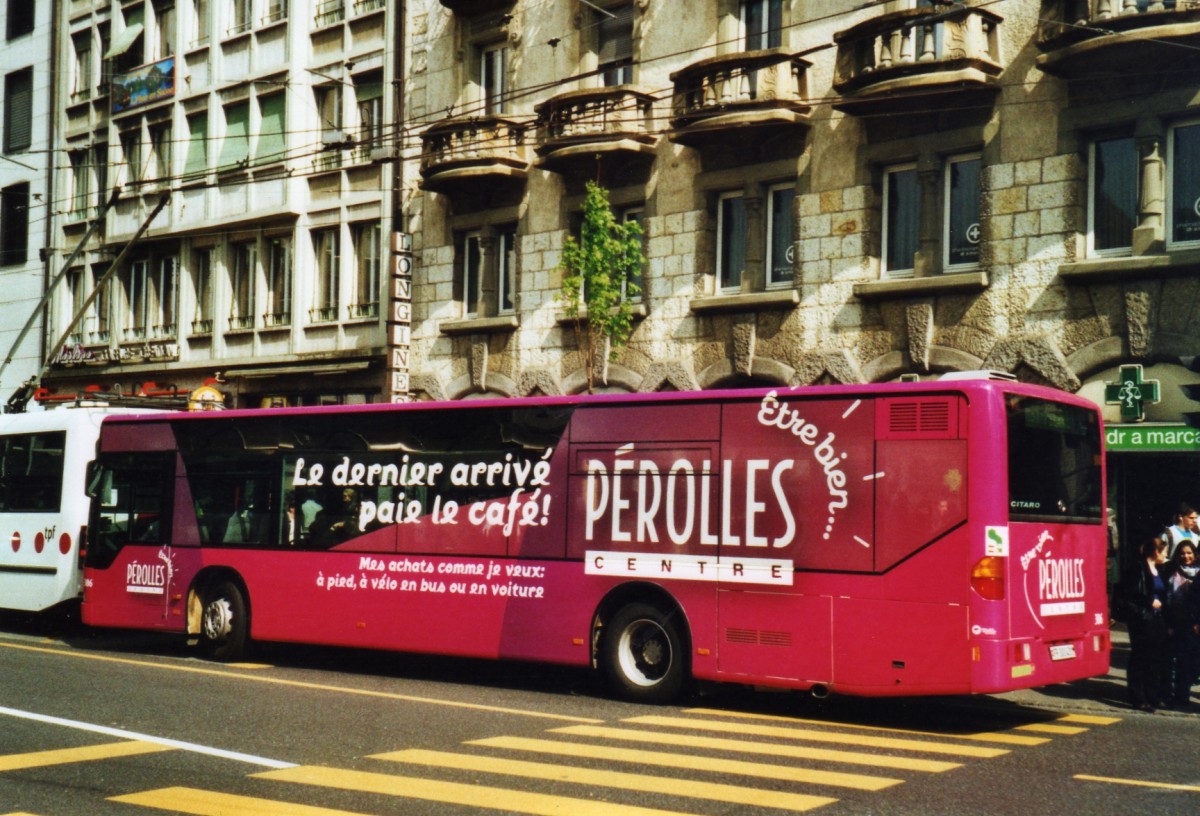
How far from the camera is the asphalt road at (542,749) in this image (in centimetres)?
829

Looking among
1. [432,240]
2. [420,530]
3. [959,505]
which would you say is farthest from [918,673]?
[432,240]

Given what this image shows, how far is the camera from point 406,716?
11898 millimetres

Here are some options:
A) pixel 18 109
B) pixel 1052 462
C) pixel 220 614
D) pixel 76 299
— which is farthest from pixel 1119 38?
pixel 18 109

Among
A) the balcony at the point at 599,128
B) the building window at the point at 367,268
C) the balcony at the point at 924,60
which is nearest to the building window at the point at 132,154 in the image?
the building window at the point at 367,268

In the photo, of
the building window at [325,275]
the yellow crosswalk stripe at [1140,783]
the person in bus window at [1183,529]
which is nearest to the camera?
the yellow crosswalk stripe at [1140,783]

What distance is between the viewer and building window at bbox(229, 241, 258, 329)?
109 feet

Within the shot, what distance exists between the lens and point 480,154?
86.3ft

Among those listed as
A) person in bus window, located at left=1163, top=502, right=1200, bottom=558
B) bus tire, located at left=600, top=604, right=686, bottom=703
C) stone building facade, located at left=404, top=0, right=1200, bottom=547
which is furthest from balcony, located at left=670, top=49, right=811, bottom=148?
bus tire, located at left=600, top=604, right=686, bottom=703

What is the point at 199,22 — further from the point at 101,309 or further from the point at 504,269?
the point at 504,269

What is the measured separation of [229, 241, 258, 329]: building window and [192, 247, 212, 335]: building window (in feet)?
2.83

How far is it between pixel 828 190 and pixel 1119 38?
512cm

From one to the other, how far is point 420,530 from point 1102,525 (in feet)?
21.3

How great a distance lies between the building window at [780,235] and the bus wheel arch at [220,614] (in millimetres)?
9742

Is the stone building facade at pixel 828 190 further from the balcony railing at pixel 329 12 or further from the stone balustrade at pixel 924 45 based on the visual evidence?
the balcony railing at pixel 329 12
